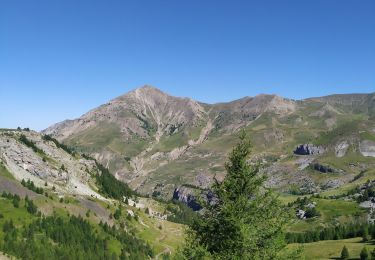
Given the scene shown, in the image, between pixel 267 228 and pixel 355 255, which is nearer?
pixel 267 228

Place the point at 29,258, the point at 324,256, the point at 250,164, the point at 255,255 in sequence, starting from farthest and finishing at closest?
1. the point at 29,258
2. the point at 324,256
3. the point at 250,164
4. the point at 255,255

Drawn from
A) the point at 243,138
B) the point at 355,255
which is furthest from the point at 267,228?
the point at 355,255

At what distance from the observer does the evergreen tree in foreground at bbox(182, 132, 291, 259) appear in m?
28.7

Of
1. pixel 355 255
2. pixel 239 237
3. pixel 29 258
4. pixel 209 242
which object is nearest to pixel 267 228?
pixel 239 237

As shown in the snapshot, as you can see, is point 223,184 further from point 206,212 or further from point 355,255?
point 355,255

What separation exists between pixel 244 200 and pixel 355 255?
158m

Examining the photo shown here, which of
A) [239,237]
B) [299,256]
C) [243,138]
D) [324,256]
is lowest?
[324,256]

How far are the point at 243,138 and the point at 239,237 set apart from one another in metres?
8.08

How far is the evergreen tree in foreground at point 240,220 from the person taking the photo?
2872cm

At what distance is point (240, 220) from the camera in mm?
29156

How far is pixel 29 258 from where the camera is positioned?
634 feet

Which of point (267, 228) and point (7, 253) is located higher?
point (267, 228)

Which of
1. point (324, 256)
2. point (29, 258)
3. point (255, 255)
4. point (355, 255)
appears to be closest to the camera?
point (255, 255)

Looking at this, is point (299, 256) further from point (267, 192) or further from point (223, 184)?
point (223, 184)
